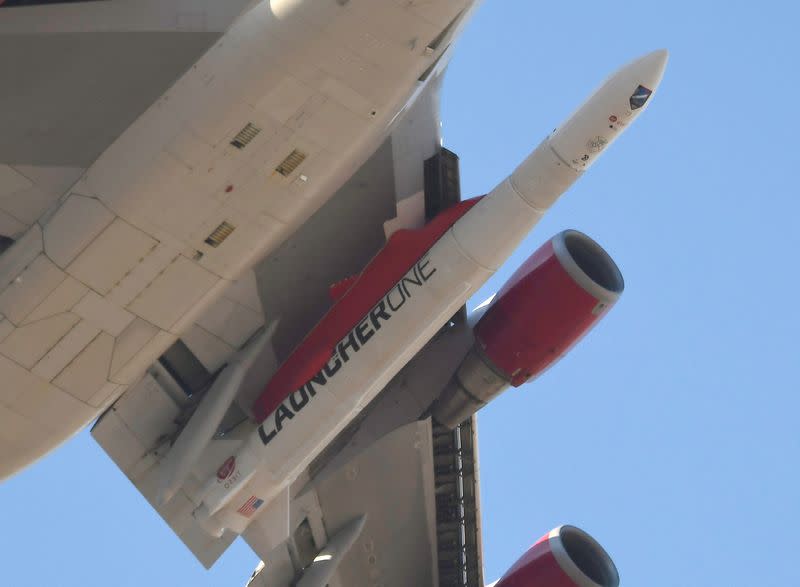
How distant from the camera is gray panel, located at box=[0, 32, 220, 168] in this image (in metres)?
18.9

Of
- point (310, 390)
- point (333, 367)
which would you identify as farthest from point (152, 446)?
point (333, 367)

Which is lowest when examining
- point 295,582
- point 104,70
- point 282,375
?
point 295,582

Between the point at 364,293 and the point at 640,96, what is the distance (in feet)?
15.0

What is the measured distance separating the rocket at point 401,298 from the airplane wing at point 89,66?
4060 millimetres

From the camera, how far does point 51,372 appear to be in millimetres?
19484

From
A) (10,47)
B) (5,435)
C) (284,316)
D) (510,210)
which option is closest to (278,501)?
(284,316)

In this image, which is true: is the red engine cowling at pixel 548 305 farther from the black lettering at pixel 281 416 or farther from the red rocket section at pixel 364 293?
the black lettering at pixel 281 416

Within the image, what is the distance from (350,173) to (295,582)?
714 centimetres

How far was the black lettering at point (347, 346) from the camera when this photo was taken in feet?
67.2

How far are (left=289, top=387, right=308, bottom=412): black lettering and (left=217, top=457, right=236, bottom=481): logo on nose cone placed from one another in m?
1.18

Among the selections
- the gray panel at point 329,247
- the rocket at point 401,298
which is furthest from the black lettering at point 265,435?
the gray panel at point 329,247

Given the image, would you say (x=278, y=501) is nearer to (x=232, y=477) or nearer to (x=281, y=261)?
(x=232, y=477)

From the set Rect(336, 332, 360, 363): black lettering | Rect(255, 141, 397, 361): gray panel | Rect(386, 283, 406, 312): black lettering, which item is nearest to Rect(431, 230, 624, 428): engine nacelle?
Rect(255, 141, 397, 361): gray panel

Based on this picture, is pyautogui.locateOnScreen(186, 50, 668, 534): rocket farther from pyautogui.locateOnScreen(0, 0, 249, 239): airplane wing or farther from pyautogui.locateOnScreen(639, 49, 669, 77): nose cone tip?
pyautogui.locateOnScreen(0, 0, 249, 239): airplane wing
